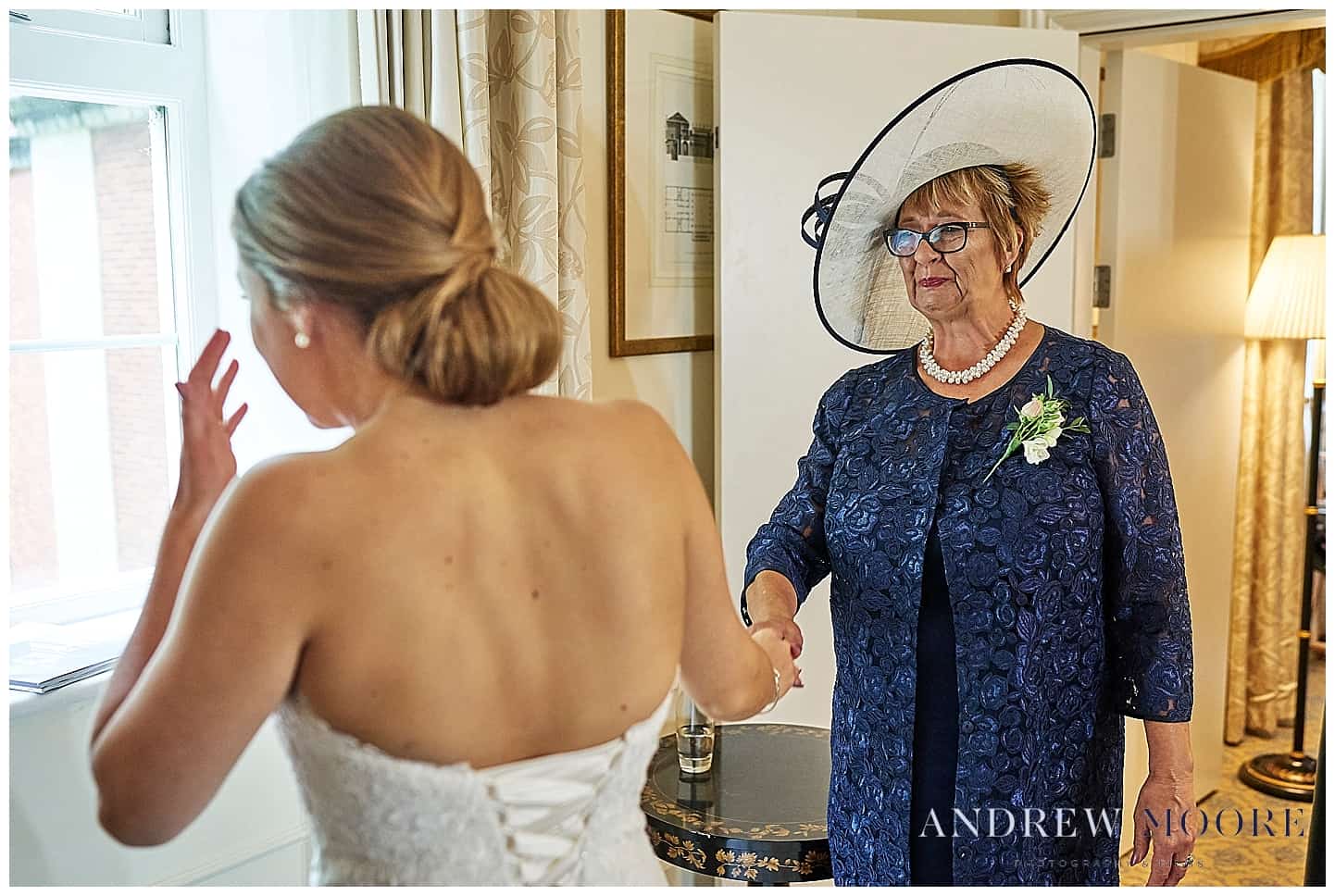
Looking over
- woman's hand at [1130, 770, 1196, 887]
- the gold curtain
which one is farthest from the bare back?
the gold curtain

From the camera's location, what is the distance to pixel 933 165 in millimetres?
1477

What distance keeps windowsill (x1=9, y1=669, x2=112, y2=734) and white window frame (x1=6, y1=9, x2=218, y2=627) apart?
0.35ft

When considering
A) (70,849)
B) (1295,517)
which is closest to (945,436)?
(70,849)

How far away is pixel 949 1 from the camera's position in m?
1.61

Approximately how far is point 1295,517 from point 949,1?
5.61 ft

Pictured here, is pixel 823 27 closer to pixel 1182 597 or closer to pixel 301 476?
pixel 1182 597

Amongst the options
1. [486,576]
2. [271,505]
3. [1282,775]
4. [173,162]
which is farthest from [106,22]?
[1282,775]

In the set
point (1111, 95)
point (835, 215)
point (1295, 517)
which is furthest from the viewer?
point (1295, 517)

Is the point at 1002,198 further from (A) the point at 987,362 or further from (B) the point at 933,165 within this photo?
(A) the point at 987,362

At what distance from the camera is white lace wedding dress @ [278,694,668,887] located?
1.06 metres

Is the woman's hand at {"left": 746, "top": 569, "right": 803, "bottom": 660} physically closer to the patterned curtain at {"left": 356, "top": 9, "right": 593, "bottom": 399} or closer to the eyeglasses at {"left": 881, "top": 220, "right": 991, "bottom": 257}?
the patterned curtain at {"left": 356, "top": 9, "right": 593, "bottom": 399}

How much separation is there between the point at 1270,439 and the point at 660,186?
154 cm

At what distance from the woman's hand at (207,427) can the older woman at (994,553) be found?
667 mm

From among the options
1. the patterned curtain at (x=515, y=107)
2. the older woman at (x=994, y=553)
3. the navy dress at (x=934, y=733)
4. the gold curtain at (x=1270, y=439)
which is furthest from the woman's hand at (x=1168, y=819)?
the gold curtain at (x=1270, y=439)
